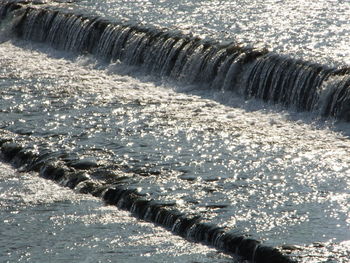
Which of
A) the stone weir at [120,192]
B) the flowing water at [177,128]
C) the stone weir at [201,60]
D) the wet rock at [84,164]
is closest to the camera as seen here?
the stone weir at [120,192]

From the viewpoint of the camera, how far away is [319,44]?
61.2 feet

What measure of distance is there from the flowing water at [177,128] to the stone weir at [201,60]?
25 millimetres

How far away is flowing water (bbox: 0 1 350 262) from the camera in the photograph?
12.1 metres

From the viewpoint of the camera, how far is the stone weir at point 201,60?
16984mm

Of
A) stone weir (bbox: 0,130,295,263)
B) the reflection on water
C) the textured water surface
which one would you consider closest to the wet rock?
stone weir (bbox: 0,130,295,263)

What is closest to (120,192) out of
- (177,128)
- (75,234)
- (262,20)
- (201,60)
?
(75,234)

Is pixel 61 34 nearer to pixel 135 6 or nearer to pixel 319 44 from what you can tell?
pixel 135 6

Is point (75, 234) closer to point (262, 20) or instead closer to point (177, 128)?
point (177, 128)

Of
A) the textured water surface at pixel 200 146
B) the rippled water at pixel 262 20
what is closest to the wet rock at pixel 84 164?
the textured water surface at pixel 200 146

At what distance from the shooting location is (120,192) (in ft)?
43.7

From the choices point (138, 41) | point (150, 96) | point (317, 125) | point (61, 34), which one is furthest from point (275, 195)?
point (61, 34)

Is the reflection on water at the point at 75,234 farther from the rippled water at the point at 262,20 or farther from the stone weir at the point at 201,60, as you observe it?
the rippled water at the point at 262,20

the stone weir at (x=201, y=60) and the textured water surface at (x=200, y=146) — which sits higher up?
the stone weir at (x=201, y=60)

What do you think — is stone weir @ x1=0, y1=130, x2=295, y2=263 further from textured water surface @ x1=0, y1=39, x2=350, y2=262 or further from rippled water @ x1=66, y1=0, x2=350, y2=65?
rippled water @ x1=66, y1=0, x2=350, y2=65
